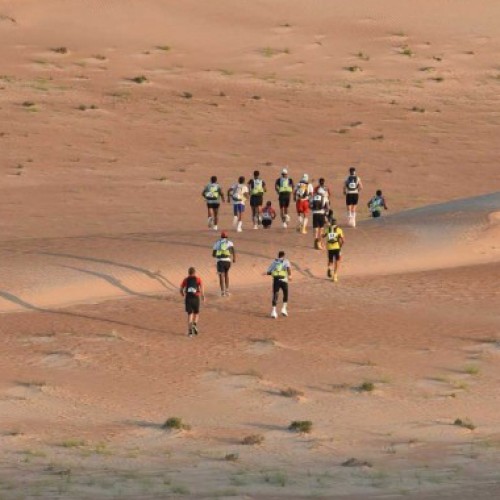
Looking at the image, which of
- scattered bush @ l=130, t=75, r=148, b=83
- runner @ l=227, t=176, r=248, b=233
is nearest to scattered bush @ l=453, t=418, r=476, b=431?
runner @ l=227, t=176, r=248, b=233

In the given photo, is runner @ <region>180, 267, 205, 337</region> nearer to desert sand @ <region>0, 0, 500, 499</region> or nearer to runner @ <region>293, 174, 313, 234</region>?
desert sand @ <region>0, 0, 500, 499</region>

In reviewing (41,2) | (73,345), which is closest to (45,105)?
(41,2)

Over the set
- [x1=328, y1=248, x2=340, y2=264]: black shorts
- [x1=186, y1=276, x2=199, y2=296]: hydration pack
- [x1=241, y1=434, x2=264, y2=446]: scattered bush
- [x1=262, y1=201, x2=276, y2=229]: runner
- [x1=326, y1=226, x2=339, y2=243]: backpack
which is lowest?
[x1=241, y1=434, x2=264, y2=446]: scattered bush

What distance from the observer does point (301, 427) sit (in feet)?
84.7

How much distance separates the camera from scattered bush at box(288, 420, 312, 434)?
84.6 feet

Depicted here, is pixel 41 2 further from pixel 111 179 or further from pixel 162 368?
pixel 162 368

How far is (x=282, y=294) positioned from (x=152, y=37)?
40.5 metres

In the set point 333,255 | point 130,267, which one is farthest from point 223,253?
point 130,267

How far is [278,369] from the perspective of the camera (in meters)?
29.5

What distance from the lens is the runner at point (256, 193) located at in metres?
39.0

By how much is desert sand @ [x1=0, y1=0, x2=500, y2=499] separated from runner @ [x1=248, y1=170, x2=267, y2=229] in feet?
2.98

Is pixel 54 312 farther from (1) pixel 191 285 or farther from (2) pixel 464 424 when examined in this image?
(2) pixel 464 424

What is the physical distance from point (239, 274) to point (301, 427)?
34.7ft

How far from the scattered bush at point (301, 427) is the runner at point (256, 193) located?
13.1 metres
